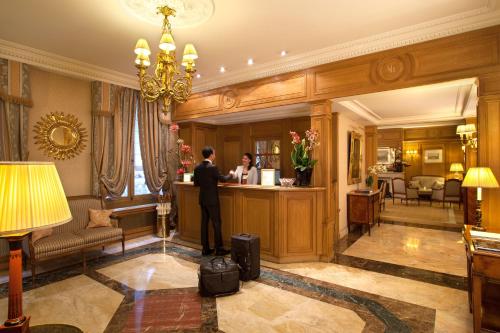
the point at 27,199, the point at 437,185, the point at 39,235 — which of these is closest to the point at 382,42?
the point at 27,199

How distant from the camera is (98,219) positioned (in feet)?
14.7

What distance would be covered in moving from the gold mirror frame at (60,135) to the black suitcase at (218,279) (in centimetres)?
332

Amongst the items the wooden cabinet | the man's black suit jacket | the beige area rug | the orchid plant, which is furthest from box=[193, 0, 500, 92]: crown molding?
the beige area rug

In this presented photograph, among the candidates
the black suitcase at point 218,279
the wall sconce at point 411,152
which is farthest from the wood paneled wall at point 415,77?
the wall sconce at point 411,152

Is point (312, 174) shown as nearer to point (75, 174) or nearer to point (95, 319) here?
point (95, 319)

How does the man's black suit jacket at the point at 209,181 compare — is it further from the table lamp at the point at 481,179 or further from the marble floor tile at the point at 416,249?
the table lamp at the point at 481,179

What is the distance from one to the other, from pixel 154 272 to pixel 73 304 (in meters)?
1.02

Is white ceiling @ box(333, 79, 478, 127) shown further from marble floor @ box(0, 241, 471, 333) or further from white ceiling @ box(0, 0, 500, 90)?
marble floor @ box(0, 241, 471, 333)

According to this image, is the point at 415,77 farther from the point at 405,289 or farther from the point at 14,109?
the point at 14,109

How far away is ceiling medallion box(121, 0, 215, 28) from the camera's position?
2.78 m

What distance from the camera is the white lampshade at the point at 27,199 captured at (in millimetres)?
1118

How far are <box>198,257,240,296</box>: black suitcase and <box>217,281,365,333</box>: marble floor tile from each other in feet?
0.29

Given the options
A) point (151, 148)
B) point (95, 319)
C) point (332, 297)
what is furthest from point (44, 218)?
point (151, 148)

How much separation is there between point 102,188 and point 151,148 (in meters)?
1.21
